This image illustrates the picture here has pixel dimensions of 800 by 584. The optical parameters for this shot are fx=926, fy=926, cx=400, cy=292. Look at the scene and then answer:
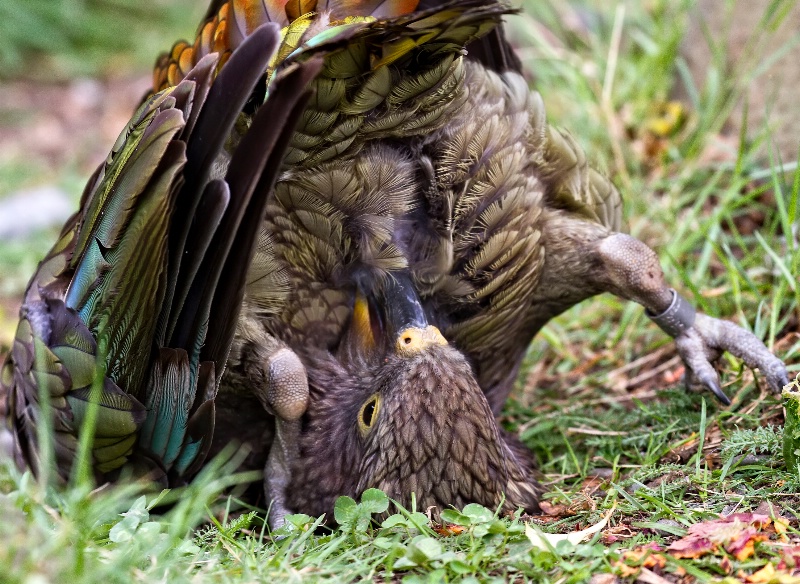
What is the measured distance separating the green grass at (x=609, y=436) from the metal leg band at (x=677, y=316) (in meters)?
0.26

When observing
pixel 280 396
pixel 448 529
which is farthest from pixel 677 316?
pixel 280 396

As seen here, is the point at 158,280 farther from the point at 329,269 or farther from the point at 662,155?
the point at 662,155

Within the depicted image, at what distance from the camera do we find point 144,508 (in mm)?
2801

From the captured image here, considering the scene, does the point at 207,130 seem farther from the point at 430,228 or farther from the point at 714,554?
the point at 714,554

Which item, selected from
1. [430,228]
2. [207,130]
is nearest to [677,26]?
[430,228]

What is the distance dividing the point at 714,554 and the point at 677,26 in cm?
371

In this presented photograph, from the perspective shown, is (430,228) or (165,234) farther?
(430,228)

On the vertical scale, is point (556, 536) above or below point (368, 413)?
below

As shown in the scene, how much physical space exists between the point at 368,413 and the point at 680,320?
4.17ft

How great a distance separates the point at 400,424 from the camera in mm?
2795

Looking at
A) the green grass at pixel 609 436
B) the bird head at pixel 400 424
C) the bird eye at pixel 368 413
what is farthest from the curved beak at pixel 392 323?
the green grass at pixel 609 436

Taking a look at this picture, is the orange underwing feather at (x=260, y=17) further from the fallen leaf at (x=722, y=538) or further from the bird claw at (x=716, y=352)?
the fallen leaf at (x=722, y=538)

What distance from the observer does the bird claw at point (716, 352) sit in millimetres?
3252

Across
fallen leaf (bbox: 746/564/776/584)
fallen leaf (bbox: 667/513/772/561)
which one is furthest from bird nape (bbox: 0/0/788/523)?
fallen leaf (bbox: 746/564/776/584)
